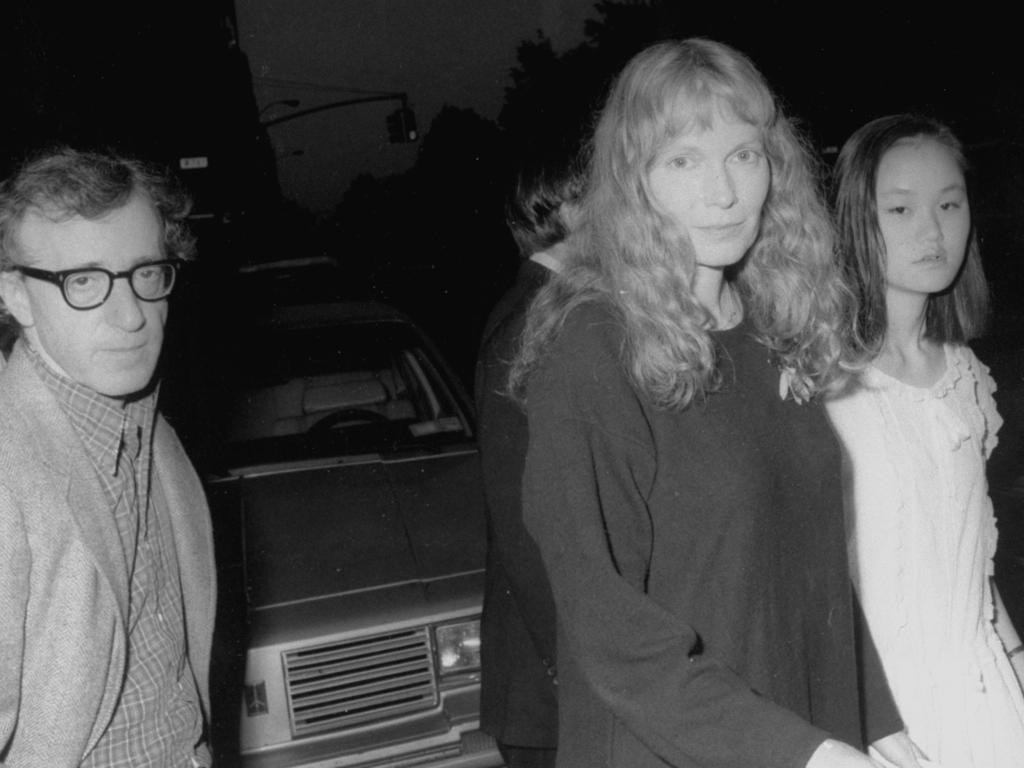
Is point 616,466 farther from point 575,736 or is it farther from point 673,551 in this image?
point 575,736

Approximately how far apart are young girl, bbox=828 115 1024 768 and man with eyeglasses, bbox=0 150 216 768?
131 cm

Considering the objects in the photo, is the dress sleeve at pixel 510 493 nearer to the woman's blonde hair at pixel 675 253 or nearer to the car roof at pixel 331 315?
the woman's blonde hair at pixel 675 253

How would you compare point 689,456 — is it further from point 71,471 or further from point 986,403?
point 986,403

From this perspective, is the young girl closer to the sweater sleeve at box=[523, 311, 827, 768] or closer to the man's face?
the sweater sleeve at box=[523, 311, 827, 768]

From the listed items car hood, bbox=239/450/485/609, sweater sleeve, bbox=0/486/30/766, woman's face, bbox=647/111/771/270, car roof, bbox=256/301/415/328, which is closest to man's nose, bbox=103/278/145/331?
sweater sleeve, bbox=0/486/30/766

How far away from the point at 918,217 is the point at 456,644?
73.1 inches

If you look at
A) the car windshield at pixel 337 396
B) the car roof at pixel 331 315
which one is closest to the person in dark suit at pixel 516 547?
the car windshield at pixel 337 396

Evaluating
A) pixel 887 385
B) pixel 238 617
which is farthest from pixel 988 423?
pixel 238 617

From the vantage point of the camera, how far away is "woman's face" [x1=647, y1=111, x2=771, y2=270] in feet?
4.79

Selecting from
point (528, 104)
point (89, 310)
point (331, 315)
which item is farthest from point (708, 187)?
point (331, 315)

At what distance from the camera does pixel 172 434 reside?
6.51 ft

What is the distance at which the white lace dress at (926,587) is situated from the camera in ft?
6.01

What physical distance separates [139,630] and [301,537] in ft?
5.91

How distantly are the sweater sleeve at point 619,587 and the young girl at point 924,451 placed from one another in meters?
0.68
